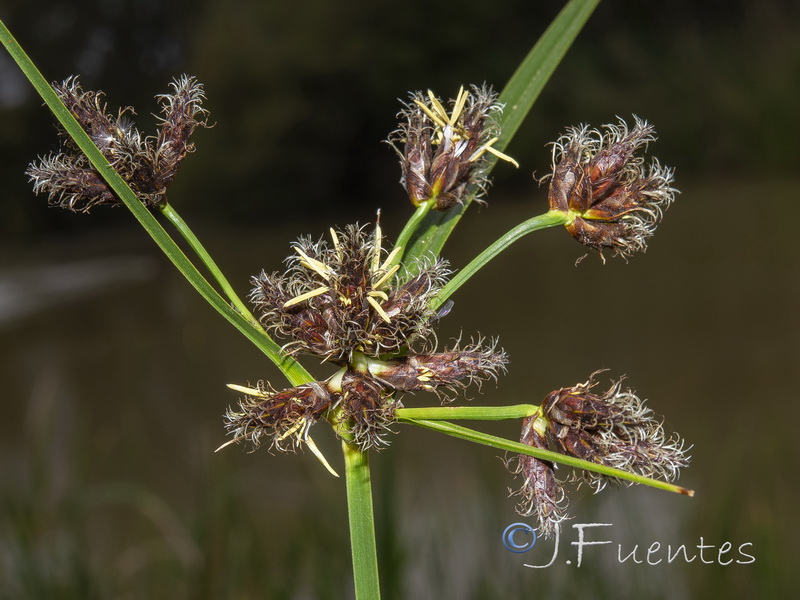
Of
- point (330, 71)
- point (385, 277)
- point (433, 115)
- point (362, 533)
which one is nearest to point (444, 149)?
point (433, 115)

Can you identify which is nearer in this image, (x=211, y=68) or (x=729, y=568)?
(x=729, y=568)

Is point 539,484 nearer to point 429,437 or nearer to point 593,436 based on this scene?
point 593,436

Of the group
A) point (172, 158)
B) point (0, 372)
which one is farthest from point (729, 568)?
point (0, 372)

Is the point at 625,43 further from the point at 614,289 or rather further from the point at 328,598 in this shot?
the point at 328,598

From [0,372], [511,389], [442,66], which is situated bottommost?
[511,389]

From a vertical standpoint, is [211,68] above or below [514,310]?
above
